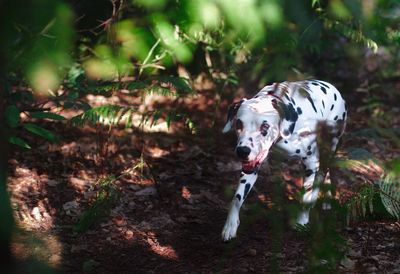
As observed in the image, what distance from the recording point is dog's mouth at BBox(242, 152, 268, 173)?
419 cm

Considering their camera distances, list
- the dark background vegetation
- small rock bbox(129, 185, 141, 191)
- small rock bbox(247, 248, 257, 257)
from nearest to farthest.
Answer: the dark background vegetation → small rock bbox(247, 248, 257, 257) → small rock bbox(129, 185, 141, 191)

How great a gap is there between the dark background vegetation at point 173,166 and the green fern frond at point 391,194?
0.03 feet

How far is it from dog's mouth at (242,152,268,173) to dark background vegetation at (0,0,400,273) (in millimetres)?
264

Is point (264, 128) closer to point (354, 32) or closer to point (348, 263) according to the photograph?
point (348, 263)

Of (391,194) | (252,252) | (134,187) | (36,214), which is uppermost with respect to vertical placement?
(391,194)

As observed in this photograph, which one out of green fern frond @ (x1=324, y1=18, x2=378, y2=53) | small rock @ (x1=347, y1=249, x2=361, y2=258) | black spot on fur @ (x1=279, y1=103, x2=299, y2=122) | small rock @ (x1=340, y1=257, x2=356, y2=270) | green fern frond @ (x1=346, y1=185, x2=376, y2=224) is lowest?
small rock @ (x1=340, y1=257, x2=356, y2=270)

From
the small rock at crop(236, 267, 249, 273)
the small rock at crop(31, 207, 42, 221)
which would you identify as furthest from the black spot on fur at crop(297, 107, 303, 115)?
the small rock at crop(31, 207, 42, 221)

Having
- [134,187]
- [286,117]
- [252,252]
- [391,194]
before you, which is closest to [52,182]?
[134,187]

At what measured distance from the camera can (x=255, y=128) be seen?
13.5ft

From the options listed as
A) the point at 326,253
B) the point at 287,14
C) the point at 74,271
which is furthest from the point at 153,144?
the point at 287,14

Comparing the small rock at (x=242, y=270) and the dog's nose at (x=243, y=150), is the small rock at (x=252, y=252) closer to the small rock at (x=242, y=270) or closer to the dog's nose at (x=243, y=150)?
the small rock at (x=242, y=270)

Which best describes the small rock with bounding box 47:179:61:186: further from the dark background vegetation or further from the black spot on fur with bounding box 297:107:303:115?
the black spot on fur with bounding box 297:107:303:115

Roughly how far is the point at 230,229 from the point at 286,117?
3.22 feet

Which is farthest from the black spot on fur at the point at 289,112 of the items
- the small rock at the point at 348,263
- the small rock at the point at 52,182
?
the small rock at the point at 52,182
